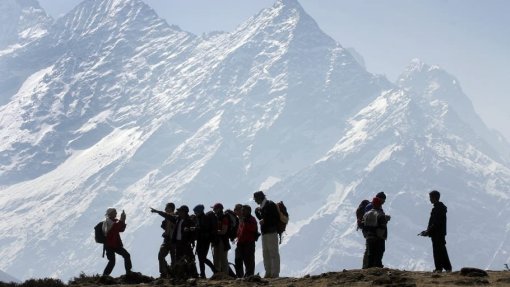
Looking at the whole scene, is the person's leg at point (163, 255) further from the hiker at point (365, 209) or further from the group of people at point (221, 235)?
the hiker at point (365, 209)

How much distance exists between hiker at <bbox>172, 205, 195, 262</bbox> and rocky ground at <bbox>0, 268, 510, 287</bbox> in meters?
1.94

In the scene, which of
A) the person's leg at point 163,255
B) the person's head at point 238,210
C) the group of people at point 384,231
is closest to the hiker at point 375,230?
the group of people at point 384,231

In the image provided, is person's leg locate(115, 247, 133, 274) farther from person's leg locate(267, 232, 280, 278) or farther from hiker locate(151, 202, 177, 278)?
person's leg locate(267, 232, 280, 278)

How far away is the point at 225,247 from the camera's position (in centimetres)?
2644

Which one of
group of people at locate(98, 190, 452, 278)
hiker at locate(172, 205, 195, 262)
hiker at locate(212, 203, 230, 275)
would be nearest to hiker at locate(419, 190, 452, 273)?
group of people at locate(98, 190, 452, 278)

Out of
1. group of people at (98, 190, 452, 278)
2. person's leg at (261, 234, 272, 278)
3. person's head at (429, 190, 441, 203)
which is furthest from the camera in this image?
person's leg at (261, 234, 272, 278)

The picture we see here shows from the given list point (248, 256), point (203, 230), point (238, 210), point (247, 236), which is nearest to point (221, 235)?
point (203, 230)

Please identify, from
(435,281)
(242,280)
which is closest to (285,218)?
(242,280)

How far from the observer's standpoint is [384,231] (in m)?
24.7

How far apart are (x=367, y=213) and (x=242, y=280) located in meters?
3.95

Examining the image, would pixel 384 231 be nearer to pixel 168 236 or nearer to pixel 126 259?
pixel 168 236

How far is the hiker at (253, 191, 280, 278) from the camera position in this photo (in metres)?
25.7

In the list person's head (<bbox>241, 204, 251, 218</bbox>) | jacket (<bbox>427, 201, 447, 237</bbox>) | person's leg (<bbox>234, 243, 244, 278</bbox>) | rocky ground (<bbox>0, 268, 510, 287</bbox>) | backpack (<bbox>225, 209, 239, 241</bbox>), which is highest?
person's head (<bbox>241, 204, 251, 218</bbox>)

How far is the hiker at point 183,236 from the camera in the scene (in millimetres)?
25703
